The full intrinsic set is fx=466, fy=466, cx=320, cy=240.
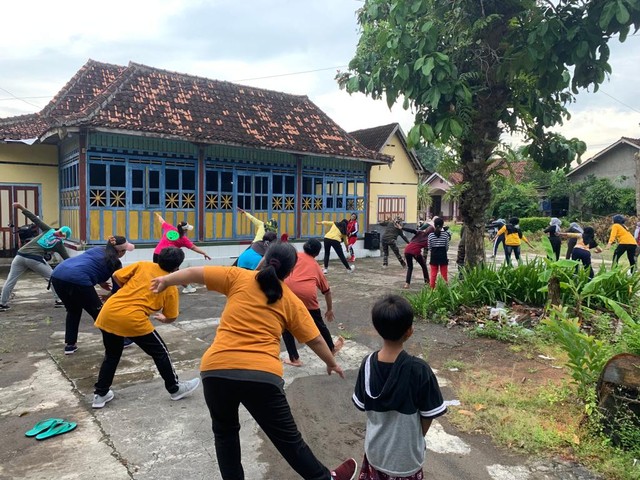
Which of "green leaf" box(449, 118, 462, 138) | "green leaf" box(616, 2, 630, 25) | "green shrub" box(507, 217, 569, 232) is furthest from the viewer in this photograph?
"green shrub" box(507, 217, 569, 232)

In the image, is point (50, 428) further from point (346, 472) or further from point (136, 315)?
point (346, 472)

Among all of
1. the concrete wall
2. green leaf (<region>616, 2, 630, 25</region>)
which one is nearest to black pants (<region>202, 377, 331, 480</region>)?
green leaf (<region>616, 2, 630, 25</region>)

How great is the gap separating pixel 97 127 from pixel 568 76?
9.08 metres

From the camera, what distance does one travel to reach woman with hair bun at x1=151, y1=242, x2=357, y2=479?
8.24 feet

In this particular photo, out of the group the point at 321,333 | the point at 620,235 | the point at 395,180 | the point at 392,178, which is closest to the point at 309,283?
the point at 321,333

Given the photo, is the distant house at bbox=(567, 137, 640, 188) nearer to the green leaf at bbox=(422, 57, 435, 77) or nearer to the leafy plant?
the green leaf at bbox=(422, 57, 435, 77)

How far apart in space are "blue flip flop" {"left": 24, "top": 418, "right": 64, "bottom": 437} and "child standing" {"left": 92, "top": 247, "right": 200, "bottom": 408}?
1.12ft

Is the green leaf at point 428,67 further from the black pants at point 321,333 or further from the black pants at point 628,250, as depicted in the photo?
the black pants at point 628,250

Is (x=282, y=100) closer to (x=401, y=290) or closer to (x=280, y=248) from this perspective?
(x=401, y=290)

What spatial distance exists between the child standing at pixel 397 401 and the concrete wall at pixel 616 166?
1058 inches

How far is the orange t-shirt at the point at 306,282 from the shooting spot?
4.70 meters

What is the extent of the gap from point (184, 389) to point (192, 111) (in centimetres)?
1007

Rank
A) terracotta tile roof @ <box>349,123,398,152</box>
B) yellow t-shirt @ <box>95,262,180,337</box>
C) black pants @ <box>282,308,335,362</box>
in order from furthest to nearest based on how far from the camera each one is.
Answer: terracotta tile roof @ <box>349,123,398,152</box>
black pants @ <box>282,308,335,362</box>
yellow t-shirt @ <box>95,262,180,337</box>

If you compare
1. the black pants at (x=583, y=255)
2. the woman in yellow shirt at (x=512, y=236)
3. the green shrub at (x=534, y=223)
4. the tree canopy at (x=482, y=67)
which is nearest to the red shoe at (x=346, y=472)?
the tree canopy at (x=482, y=67)
